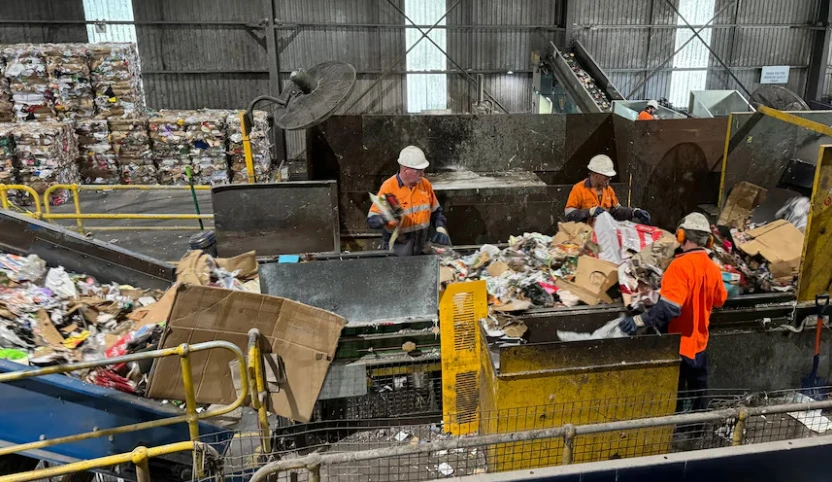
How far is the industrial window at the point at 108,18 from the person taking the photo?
1319 cm

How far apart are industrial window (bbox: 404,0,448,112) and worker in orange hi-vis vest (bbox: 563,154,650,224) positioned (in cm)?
923

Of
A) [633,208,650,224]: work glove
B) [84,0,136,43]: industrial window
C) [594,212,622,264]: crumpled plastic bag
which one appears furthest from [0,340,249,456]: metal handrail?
[84,0,136,43]: industrial window

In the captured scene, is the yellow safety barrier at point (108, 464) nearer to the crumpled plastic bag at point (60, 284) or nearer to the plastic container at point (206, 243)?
the crumpled plastic bag at point (60, 284)

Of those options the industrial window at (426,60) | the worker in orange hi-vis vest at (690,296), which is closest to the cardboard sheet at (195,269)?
the worker in orange hi-vis vest at (690,296)

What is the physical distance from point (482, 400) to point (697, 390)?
1.55 metres

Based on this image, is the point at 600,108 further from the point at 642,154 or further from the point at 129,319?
the point at 129,319

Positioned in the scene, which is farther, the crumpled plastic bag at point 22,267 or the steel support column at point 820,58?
the steel support column at point 820,58

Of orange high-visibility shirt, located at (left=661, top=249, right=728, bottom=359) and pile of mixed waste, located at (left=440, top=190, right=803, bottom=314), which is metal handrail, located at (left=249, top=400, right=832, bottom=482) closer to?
orange high-visibility shirt, located at (left=661, top=249, right=728, bottom=359)

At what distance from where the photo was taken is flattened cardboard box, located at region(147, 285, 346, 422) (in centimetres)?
369

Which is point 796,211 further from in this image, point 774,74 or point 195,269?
point 774,74

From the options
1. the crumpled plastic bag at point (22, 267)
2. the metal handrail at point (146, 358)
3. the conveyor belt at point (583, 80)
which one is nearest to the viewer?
the metal handrail at point (146, 358)

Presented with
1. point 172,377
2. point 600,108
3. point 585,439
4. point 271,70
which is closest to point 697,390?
point 585,439

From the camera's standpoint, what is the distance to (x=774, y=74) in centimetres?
1589

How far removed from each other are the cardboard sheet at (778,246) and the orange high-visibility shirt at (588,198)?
1.31 meters
